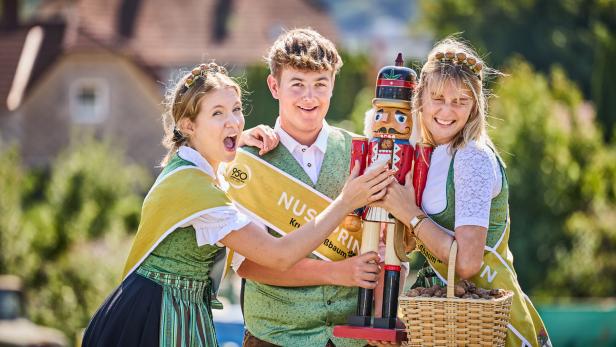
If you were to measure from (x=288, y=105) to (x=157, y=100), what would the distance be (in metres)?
34.7

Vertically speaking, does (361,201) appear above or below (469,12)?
below

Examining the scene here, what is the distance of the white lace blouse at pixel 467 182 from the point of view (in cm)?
462

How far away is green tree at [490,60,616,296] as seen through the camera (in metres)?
16.4

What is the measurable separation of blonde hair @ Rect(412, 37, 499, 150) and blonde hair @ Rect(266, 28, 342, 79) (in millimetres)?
509

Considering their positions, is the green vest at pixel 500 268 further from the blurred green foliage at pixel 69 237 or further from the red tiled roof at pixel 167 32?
the red tiled roof at pixel 167 32

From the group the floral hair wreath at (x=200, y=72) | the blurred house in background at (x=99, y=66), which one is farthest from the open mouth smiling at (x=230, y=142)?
the blurred house in background at (x=99, y=66)

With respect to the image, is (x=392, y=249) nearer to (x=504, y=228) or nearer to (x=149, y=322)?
(x=504, y=228)

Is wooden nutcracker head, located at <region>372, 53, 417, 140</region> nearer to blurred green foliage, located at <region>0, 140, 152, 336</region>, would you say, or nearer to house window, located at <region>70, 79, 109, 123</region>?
blurred green foliage, located at <region>0, 140, 152, 336</region>

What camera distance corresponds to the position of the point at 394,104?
4.87 m

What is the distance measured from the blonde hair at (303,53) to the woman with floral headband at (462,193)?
507 mm

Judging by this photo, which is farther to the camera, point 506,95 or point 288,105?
point 506,95

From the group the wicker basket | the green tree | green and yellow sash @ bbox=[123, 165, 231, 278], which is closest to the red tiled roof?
the green tree

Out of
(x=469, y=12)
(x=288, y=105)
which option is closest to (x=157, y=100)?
(x=469, y=12)

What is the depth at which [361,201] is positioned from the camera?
482cm
